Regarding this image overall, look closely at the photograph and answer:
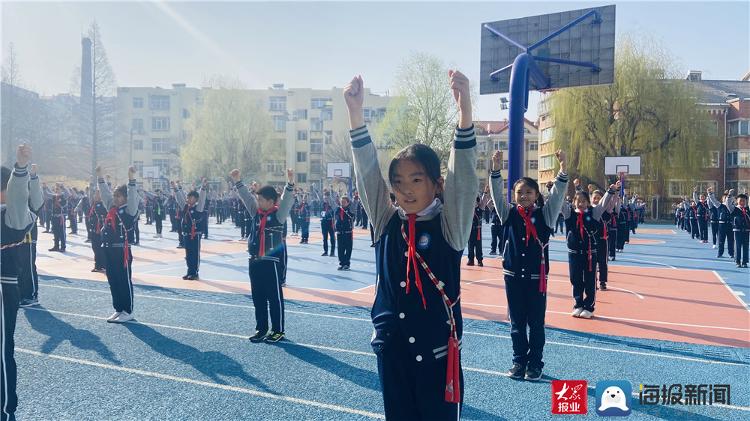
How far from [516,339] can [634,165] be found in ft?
97.3

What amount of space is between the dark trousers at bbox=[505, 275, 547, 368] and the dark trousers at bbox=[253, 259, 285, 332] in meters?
3.12

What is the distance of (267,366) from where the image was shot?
6.12m

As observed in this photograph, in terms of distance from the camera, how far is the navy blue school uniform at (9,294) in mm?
4285

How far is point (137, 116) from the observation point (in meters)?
69.9

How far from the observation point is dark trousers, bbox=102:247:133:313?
8281 mm

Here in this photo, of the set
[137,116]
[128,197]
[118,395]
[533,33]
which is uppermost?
[137,116]

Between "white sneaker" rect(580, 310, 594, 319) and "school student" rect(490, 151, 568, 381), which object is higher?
"school student" rect(490, 151, 568, 381)

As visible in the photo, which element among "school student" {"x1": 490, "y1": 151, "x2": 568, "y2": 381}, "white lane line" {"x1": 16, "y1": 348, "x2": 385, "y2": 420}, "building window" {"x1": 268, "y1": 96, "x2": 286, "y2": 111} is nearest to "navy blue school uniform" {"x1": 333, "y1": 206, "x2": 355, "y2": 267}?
"white lane line" {"x1": 16, "y1": 348, "x2": 385, "y2": 420}

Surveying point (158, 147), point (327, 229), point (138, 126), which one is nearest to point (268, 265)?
point (327, 229)

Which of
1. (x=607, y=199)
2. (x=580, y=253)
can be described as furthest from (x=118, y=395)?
(x=607, y=199)

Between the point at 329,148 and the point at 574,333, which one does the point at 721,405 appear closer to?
the point at 574,333

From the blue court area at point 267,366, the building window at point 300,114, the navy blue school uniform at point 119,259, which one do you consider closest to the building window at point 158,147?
the building window at point 300,114

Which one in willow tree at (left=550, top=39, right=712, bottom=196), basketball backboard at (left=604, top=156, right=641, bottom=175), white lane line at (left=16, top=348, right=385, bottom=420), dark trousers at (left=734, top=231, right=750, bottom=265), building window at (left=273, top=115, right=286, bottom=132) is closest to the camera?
white lane line at (left=16, top=348, right=385, bottom=420)

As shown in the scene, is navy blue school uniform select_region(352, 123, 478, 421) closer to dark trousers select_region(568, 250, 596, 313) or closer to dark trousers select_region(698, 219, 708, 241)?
dark trousers select_region(568, 250, 596, 313)
